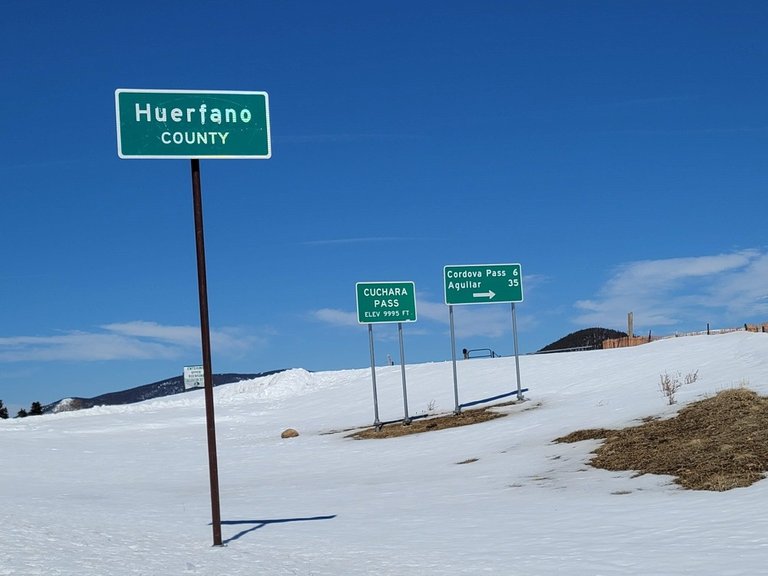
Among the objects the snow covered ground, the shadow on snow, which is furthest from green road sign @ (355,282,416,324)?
the shadow on snow

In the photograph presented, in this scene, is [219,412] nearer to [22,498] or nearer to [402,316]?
[402,316]

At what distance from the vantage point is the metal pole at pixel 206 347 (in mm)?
10852

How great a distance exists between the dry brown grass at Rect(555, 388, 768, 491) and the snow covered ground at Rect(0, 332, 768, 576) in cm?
50

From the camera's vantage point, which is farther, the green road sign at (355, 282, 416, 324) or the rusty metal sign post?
the green road sign at (355, 282, 416, 324)

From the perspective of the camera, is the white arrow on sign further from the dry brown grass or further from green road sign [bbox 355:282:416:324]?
the dry brown grass

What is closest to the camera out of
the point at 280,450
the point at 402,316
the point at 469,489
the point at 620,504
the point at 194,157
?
the point at 194,157

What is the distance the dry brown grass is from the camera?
605 inches

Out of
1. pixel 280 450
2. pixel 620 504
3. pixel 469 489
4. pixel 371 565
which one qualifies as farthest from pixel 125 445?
pixel 371 565

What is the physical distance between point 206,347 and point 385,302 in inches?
856

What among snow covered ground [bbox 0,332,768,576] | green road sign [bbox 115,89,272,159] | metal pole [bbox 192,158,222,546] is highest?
green road sign [bbox 115,89,272,159]

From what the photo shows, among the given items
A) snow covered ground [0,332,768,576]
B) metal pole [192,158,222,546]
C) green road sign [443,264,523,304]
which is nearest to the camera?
snow covered ground [0,332,768,576]

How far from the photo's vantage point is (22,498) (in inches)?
717

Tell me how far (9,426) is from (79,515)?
32.8 metres

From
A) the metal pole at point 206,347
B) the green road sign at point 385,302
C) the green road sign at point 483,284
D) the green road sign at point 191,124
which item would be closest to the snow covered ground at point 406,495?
the metal pole at point 206,347
